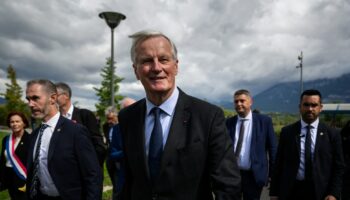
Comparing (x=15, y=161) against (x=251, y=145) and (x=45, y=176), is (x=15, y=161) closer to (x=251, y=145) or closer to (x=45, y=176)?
(x=45, y=176)

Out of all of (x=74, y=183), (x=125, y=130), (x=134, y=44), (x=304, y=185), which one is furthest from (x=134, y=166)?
(x=304, y=185)

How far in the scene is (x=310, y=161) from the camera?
13.3ft

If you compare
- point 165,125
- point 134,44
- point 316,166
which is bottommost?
point 316,166

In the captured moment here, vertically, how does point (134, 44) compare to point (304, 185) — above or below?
above

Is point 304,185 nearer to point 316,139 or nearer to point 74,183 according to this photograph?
point 316,139

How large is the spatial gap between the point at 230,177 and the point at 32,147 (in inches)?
97.5

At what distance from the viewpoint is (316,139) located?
13.6 feet

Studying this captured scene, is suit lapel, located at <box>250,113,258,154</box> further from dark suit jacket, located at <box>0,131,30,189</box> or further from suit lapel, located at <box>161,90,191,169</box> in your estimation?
dark suit jacket, located at <box>0,131,30,189</box>

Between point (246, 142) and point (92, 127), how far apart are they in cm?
269

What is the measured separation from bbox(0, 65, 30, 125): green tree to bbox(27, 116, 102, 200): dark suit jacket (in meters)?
50.0

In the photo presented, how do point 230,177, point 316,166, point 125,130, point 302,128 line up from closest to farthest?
point 230,177 < point 125,130 < point 316,166 < point 302,128

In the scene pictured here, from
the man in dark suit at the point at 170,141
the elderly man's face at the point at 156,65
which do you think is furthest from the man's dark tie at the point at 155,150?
the elderly man's face at the point at 156,65

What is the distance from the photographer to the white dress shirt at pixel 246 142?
206 inches

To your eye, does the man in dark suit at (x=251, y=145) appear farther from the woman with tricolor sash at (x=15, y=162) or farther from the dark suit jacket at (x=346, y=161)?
the woman with tricolor sash at (x=15, y=162)
